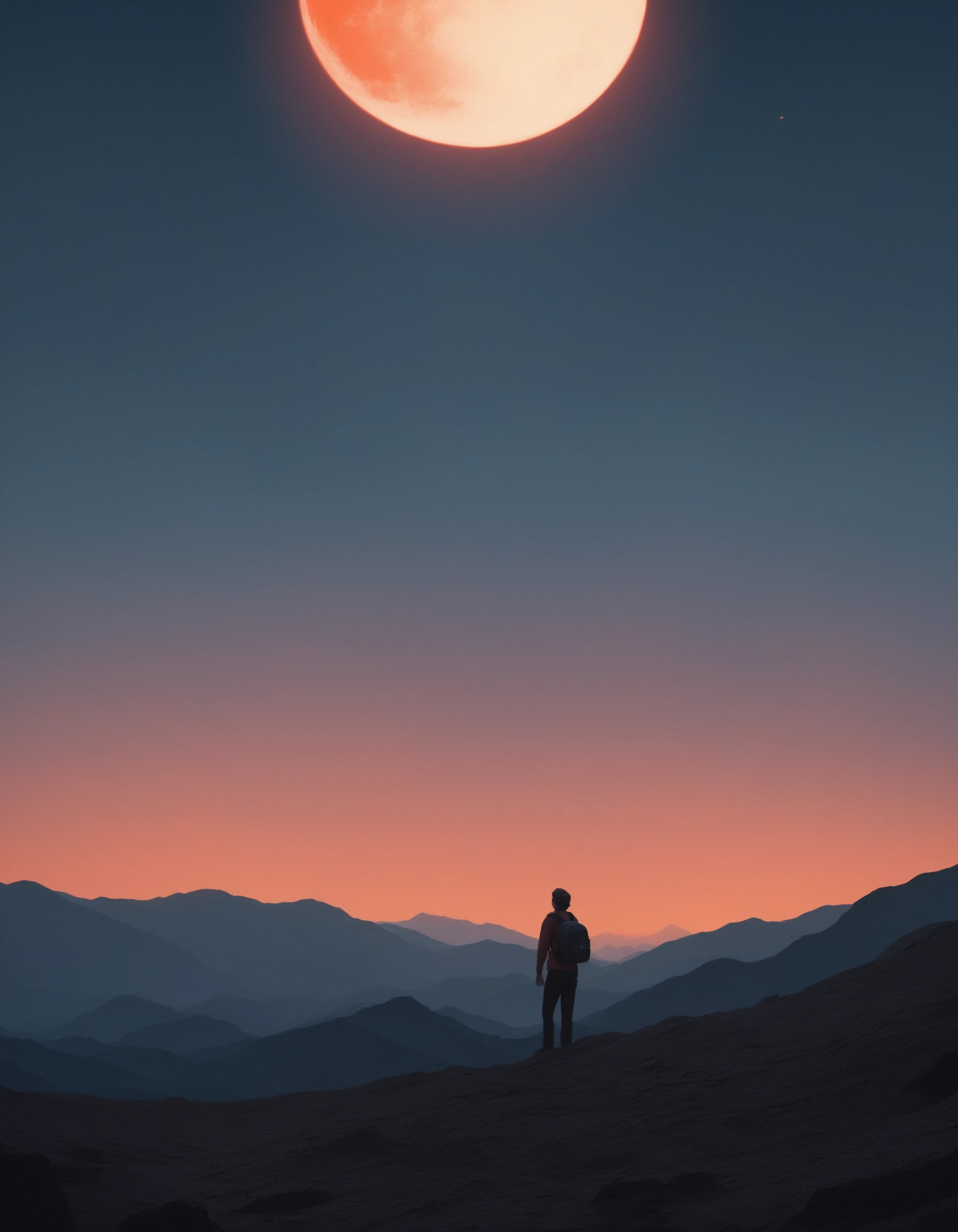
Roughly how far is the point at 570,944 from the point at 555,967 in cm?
57

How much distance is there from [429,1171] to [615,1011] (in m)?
151

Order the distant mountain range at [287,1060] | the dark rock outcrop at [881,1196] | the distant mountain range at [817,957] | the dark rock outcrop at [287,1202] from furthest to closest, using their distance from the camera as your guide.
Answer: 1. the distant mountain range at [817,957]
2. the distant mountain range at [287,1060]
3. the dark rock outcrop at [287,1202]
4. the dark rock outcrop at [881,1196]

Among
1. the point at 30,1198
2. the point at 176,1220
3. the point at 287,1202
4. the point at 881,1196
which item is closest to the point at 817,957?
the point at 287,1202

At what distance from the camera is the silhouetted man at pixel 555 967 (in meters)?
13.6

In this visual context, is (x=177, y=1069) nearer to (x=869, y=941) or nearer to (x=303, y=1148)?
(x=869, y=941)

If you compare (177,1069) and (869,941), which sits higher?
(869,941)

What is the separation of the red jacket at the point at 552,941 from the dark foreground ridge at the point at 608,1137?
1.34 meters

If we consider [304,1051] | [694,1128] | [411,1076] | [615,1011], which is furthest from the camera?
[615,1011]

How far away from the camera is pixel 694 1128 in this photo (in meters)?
9.32

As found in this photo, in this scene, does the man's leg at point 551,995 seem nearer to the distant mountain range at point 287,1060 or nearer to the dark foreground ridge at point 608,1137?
the dark foreground ridge at point 608,1137

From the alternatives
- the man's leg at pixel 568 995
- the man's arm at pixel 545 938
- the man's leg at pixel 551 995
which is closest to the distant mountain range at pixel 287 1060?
the man's leg at pixel 568 995

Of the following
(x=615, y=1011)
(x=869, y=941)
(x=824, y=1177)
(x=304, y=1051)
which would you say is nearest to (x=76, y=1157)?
(x=824, y=1177)

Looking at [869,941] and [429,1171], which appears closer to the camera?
[429,1171]

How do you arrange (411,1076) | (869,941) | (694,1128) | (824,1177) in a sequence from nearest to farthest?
(824,1177), (694,1128), (411,1076), (869,941)
